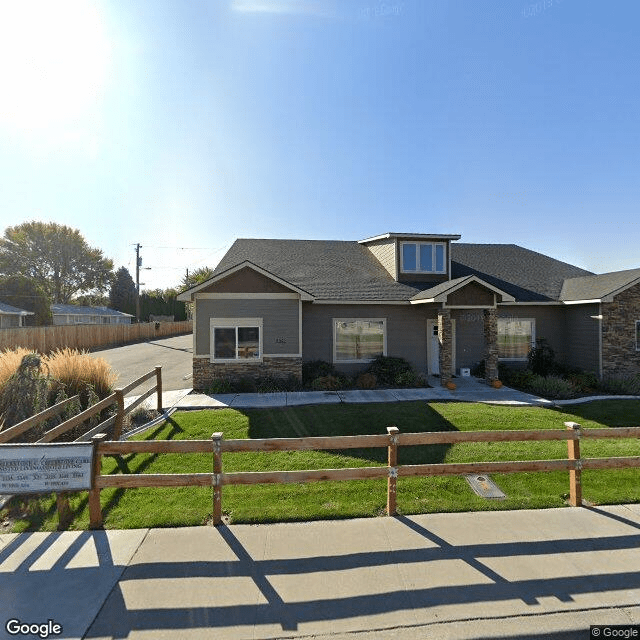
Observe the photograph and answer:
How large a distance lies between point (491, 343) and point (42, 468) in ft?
46.3

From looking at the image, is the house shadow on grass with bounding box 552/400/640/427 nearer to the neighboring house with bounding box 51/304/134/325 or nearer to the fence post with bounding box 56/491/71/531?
the fence post with bounding box 56/491/71/531

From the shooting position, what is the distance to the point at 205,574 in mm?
4004

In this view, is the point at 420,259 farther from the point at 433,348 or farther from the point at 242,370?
the point at 242,370

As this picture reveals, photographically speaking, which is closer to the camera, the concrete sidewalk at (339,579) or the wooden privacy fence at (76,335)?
the concrete sidewalk at (339,579)

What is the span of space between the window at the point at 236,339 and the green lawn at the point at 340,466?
3425mm

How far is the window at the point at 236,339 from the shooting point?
549 inches

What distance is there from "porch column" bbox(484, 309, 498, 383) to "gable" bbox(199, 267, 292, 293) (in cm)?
775

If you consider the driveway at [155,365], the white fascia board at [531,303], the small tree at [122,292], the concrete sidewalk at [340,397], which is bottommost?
the concrete sidewalk at [340,397]

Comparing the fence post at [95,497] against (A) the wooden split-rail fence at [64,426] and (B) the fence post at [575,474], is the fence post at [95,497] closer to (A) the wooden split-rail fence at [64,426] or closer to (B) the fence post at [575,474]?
(A) the wooden split-rail fence at [64,426]

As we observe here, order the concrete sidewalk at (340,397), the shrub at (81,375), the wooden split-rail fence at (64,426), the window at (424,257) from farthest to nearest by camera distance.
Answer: the window at (424,257)
the concrete sidewalk at (340,397)
the shrub at (81,375)
the wooden split-rail fence at (64,426)

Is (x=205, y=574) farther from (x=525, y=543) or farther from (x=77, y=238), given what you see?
(x=77, y=238)

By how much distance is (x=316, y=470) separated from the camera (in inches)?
208

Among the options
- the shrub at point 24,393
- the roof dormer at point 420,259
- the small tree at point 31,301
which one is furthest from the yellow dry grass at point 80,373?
the small tree at point 31,301

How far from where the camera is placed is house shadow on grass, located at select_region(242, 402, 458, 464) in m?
7.61
